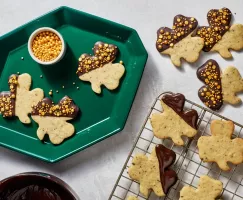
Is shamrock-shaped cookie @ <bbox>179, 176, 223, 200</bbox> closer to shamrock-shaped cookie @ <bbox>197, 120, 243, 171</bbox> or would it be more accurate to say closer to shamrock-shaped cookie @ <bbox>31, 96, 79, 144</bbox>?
shamrock-shaped cookie @ <bbox>197, 120, 243, 171</bbox>

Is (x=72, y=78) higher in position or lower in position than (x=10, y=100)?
higher

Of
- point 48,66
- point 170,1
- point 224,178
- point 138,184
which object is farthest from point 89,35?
Answer: point 224,178

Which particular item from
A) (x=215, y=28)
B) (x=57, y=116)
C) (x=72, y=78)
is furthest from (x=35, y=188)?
(x=215, y=28)

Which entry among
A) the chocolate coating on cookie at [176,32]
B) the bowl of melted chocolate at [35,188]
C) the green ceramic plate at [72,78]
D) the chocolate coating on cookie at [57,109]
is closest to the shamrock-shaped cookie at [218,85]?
the chocolate coating on cookie at [176,32]

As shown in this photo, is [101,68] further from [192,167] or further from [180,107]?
[192,167]

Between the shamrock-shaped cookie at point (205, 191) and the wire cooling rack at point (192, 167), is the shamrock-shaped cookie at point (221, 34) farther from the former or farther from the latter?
the shamrock-shaped cookie at point (205, 191)

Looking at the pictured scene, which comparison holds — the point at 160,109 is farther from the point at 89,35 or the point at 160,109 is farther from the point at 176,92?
the point at 89,35
